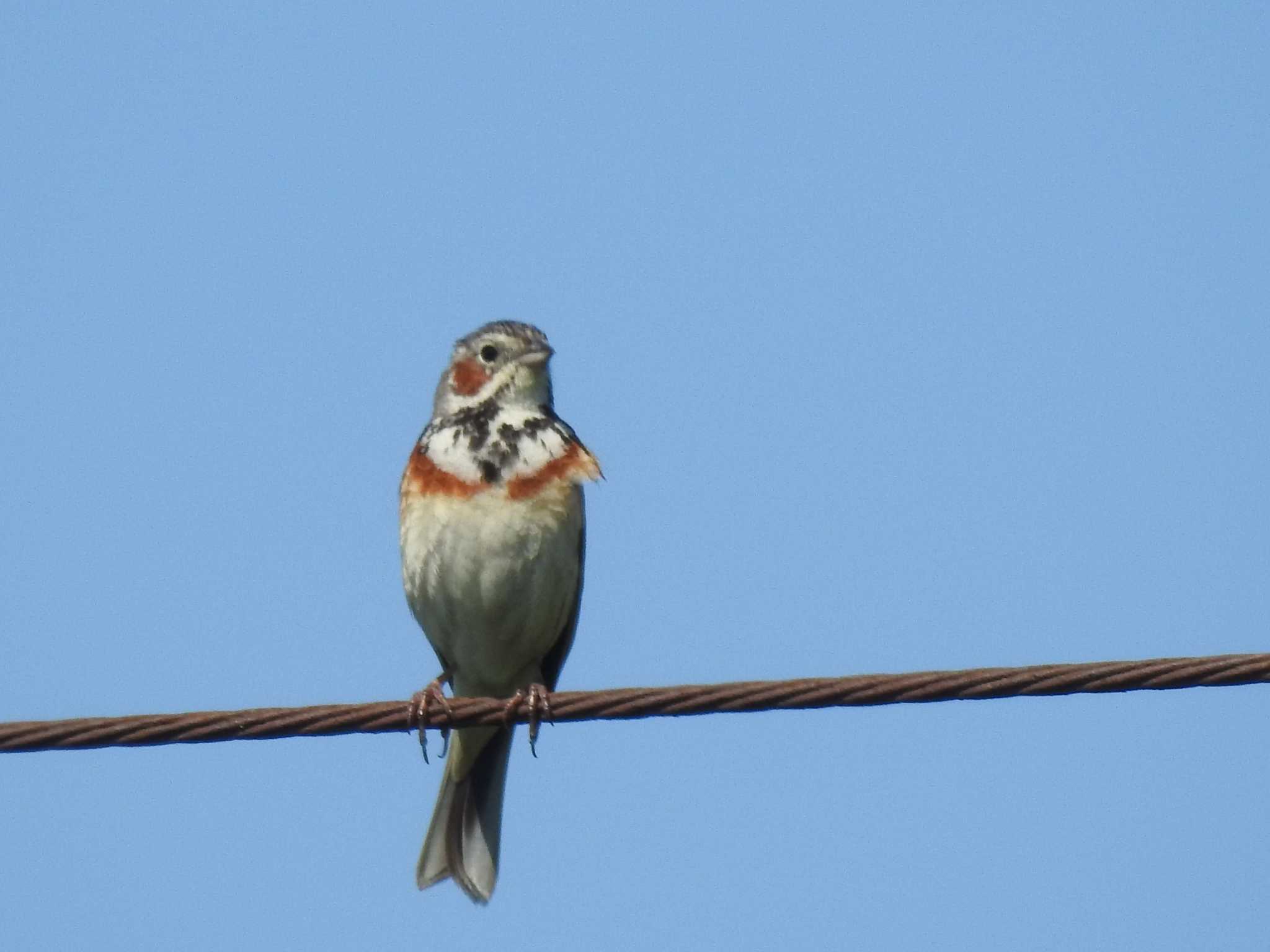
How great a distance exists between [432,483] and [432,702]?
3.43ft

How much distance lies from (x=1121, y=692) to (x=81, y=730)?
312cm

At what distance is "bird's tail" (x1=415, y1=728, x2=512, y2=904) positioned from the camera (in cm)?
843

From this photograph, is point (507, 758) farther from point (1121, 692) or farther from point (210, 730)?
point (1121, 692)

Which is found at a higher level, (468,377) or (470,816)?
(468,377)

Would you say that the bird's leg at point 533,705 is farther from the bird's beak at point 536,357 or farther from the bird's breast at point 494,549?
the bird's beak at point 536,357

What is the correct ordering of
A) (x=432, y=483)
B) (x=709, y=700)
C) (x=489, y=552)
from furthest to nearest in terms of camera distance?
1. (x=432, y=483)
2. (x=489, y=552)
3. (x=709, y=700)

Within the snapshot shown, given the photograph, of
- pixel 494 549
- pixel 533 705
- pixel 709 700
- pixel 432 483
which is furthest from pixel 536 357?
pixel 709 700

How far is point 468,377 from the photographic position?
8.92 metres

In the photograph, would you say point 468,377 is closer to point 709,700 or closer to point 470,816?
point 470,816

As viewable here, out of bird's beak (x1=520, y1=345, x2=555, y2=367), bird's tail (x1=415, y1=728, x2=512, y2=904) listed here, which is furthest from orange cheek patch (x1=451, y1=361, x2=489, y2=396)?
bird's tail (x1=415, y1=728, x2=512, y2=904)

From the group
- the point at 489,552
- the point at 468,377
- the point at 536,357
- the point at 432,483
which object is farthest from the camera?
the point at 468,377

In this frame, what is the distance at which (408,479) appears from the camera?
8.36 metres

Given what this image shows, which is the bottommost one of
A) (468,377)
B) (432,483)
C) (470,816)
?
(470,816)

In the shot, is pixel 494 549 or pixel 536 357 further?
pixel 536 357
